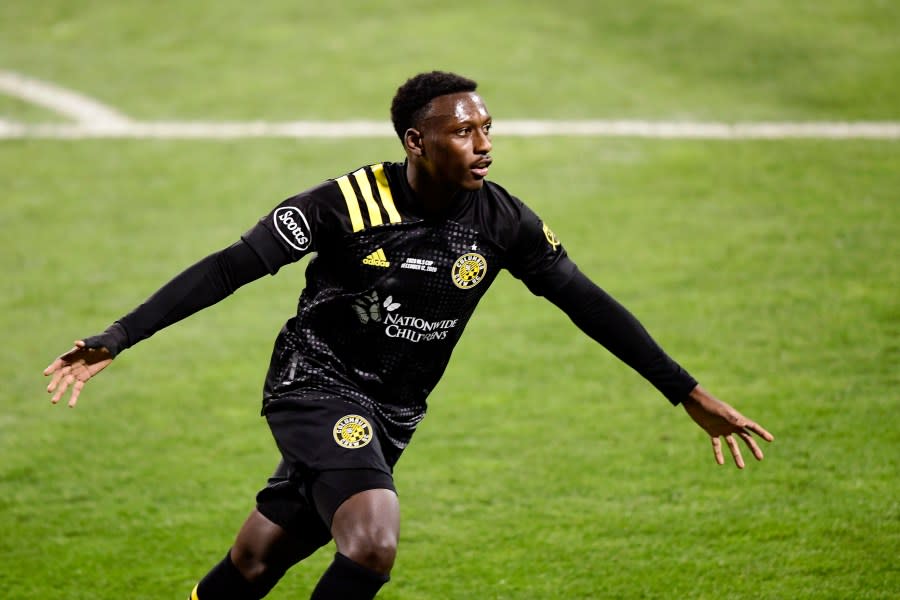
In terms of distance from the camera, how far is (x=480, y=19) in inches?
592

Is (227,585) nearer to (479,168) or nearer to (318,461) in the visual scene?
(318,461)

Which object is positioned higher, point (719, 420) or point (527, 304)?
point (719, 420)

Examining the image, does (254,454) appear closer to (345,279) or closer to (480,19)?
(345,279)

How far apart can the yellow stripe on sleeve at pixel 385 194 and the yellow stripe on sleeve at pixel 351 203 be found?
10cm

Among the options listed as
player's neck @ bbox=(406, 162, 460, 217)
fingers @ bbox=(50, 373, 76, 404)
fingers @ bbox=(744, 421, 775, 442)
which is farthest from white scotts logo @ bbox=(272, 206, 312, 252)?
fingers @ bbox=(744, 421, 775, 442)

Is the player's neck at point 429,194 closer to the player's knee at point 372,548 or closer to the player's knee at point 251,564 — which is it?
the player's knee at point 372,548

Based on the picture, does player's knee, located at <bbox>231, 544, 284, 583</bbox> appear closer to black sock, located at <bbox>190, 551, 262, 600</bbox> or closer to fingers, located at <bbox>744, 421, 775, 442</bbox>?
black sock, located at <bbox>190, 551, 262, 600</bbox>

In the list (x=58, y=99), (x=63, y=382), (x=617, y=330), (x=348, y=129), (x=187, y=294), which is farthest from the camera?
(x=58, y=99)

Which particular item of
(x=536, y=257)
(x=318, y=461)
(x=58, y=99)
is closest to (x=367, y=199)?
(x=536, y=257)

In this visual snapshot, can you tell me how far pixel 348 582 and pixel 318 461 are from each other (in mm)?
507

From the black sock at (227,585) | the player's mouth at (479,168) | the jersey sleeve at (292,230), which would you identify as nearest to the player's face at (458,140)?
the player's mouth at (479,168)

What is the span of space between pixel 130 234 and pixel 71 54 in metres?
5.47

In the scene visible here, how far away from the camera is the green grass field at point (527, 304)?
5.99 metres

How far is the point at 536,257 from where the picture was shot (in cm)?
470
